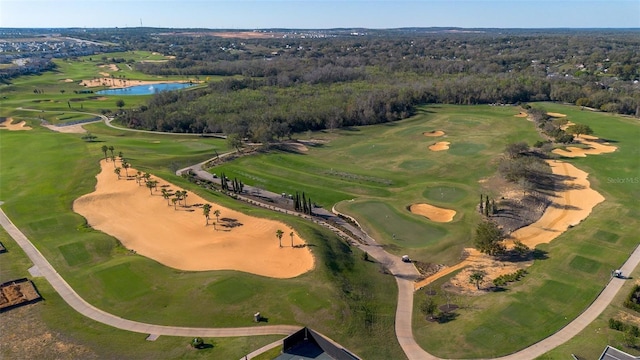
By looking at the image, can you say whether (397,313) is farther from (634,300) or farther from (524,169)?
(524,169)

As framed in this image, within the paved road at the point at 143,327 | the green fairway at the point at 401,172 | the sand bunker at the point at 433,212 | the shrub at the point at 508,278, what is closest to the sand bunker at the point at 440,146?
the green fairway at the point at 401,172

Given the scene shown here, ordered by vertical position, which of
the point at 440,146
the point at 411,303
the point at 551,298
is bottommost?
the point at 411,303

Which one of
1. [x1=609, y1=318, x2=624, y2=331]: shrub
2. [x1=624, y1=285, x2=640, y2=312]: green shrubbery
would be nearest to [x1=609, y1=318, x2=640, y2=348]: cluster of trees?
[x1=609, y1=318, x2=624, y2=331]: shrub

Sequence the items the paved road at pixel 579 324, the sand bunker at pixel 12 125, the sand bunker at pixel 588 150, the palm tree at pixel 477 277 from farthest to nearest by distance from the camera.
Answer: the sand bunker at pixel 12 125 < the sand bunker at pixel 588 150 < the palm tree at pixel 477 277 < the paved road at pixel 579 324

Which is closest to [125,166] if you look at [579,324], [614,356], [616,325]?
[579,324]

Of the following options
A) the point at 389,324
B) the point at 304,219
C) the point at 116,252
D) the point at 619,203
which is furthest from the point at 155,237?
the point at 619,203

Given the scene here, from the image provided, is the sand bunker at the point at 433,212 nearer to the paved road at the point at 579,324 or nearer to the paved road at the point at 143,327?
the paved road at the point at 579,324
